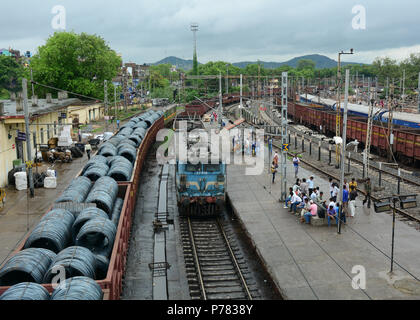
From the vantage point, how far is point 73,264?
9.81m

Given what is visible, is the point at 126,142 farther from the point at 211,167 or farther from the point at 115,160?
the point at 211,167

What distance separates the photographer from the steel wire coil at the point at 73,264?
9.78 metres

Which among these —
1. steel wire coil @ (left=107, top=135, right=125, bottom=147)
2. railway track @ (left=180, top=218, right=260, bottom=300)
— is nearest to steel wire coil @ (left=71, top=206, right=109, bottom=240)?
railway track @ (left=180, top=218, right=260, bottom=300)

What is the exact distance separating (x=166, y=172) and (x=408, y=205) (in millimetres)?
21531

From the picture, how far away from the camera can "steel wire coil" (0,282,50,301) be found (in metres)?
8.11

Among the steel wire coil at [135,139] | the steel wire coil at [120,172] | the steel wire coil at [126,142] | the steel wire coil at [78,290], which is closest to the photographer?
the steel wire coil at [78,290]

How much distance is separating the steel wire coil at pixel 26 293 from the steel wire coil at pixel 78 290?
22 cm

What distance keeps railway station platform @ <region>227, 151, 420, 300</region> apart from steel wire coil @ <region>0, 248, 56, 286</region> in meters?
6.33

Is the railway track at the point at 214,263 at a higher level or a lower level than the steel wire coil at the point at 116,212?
lower

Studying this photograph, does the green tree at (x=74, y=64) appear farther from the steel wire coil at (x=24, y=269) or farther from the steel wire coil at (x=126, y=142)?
the steel wire coil at (x=24, y=269)

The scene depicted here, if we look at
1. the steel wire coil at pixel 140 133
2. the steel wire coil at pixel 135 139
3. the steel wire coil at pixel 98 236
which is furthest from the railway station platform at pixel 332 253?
the steel wire coil at pixel 140 133

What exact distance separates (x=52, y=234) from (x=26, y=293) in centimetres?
389

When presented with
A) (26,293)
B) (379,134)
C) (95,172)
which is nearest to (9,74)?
(379,134)
